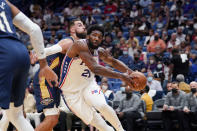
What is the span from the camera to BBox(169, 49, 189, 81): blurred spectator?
10.9m

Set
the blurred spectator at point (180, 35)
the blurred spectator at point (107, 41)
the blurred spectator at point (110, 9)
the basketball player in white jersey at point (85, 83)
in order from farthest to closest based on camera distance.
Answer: the blurred spectator at point (110, 9)
the blurred spectator at point (107, 41)
the blurred spectator at point (180, 35)
the basketball player in white jersey at point (85, 83)

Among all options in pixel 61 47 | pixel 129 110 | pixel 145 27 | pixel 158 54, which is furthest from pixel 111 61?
pixel 145 27

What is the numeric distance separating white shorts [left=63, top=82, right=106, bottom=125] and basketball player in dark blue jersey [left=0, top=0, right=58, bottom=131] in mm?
2000

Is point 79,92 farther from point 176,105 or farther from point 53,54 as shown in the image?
point 176,105

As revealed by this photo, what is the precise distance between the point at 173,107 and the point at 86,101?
11.3ft

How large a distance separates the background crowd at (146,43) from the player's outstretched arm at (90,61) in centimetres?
369

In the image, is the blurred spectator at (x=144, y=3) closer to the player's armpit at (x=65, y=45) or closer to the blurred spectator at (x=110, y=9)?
the blurred spectator at (x=110, y=9)

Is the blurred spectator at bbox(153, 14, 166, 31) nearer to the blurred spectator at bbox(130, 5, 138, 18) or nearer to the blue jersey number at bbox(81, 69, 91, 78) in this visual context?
the blurred spectator at bbox(130, 5, 138, 18)

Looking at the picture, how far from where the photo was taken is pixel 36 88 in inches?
247

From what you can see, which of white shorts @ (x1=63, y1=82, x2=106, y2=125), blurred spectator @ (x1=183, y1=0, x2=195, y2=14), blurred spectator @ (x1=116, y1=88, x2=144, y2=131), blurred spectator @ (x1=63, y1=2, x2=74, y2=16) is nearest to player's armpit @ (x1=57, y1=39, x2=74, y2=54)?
white shorts @ (x1=63, y1=82, x2=106, y2=125)

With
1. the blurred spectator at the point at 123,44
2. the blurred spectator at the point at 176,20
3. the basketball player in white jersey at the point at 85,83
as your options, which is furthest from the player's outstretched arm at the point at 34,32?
the blurred spectator at the point at 176,20

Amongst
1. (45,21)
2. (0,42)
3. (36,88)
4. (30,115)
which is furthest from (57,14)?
(0,42)

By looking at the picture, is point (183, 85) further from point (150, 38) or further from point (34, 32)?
point (34, 32)

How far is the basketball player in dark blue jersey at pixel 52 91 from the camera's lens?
584cm
